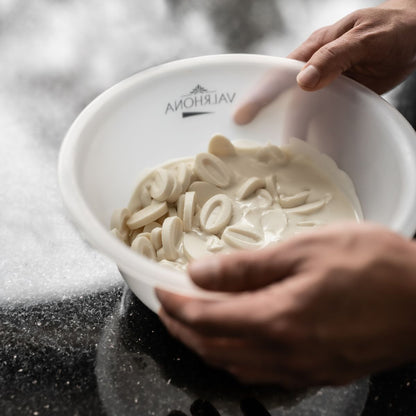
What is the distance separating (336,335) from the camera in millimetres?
576

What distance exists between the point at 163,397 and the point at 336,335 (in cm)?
29

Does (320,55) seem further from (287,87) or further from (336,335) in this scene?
(336,335)

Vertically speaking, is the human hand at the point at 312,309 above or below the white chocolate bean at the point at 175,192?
above

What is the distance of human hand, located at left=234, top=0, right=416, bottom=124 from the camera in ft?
3.16

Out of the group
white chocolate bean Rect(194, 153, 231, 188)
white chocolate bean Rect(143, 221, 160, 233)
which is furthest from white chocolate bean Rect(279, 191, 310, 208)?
white chocolate bean Rect(143, 221, 160, 233)

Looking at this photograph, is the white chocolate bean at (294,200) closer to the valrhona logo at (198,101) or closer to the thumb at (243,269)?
the valrhona logo at (198,101)

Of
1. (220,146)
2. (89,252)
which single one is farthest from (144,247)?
(220,146)

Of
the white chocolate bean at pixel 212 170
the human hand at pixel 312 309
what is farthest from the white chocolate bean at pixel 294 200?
the human hand at pixel 312 309

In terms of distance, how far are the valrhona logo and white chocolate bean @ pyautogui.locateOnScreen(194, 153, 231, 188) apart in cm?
8

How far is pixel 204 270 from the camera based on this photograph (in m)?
0.62

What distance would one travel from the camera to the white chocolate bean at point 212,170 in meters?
1.03

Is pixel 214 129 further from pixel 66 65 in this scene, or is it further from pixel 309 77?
pixel 66 65

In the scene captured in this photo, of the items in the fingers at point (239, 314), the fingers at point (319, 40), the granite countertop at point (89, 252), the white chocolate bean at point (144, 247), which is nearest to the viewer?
the fingers at point (239, 314)

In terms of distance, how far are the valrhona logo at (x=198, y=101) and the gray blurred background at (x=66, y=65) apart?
10.8 inches
